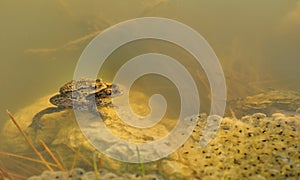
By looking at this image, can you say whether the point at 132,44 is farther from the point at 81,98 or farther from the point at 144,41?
the point at 81,98

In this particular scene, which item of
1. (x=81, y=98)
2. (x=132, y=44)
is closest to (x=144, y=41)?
(x=132, y=44)

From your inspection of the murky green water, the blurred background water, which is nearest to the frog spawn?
the murky green water

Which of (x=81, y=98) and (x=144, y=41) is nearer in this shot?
(x=81, y=98)

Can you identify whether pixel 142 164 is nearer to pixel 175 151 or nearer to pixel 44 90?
pixel 175 151

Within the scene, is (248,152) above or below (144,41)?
below

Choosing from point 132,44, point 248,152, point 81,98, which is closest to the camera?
point 248,152

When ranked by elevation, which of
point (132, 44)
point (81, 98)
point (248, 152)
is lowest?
point (248, 152)
